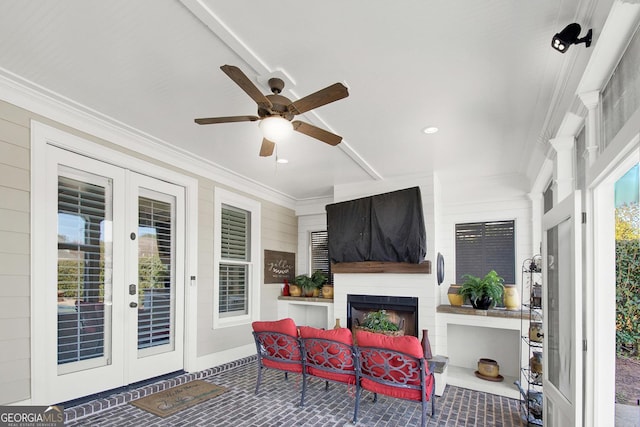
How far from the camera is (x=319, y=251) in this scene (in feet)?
22.3

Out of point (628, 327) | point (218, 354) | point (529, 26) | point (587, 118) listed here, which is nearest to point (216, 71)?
point (529, 26)

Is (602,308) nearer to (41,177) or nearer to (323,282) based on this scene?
(41,177)

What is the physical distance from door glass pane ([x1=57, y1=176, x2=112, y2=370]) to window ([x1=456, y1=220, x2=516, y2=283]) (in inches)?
179

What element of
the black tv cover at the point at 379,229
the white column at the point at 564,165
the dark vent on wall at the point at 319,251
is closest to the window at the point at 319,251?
the dark vent on wall at the point at 319,251

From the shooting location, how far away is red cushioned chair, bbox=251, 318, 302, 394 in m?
3.73

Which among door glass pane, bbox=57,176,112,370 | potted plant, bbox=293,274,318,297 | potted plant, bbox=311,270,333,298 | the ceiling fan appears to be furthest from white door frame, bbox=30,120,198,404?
potted plant, bbox=311,270,333,298

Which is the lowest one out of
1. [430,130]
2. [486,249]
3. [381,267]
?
[381,267]

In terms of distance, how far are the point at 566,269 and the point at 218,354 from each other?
4.09 meters

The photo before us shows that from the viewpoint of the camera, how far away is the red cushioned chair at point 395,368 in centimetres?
300

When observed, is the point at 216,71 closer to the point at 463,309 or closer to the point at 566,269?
the point at 566,269

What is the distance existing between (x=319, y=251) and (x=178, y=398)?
11.8 ft

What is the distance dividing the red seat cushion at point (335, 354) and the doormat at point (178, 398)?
1.18 metres

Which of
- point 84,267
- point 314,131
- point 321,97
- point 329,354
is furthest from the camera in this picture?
point 329,354

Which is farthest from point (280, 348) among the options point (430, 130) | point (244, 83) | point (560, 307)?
point (244, 83)
